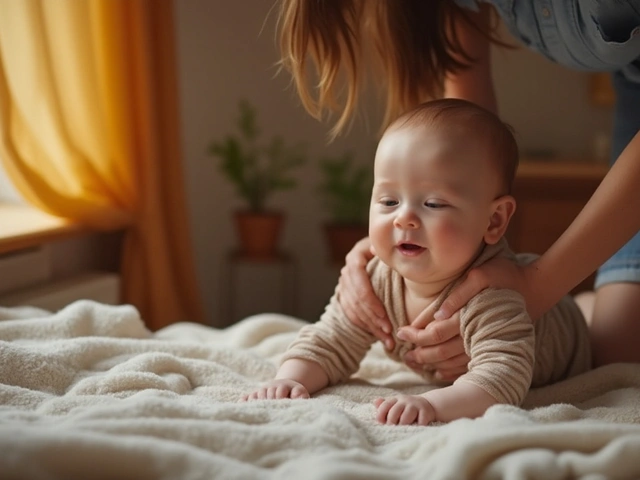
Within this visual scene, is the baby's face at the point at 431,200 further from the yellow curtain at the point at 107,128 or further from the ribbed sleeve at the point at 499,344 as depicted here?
the yellow curtain at the point at 107,128

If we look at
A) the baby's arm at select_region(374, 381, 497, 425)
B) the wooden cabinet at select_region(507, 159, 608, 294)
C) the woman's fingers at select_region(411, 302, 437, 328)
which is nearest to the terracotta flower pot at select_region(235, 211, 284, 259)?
the wooden cabinet at select_region(507, 159, 608, 294)

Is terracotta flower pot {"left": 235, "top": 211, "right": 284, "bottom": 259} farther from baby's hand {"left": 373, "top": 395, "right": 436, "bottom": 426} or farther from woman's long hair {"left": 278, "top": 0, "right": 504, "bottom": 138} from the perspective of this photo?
baby's hand {"left": 373, "top": 395, "right": 436, "bottom": 426}

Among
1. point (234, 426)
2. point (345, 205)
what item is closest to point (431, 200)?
point (234, 426)

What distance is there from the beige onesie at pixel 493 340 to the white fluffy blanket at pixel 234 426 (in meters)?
0.05

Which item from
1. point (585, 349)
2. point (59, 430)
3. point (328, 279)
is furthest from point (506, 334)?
point (328, 279)

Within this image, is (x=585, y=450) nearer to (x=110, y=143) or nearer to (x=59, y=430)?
(x=59, y=430)

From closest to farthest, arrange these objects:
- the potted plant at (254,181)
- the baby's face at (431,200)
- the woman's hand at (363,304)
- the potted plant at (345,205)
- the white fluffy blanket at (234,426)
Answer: the white fluffy blanket at (234,426) < the baby's face at (431,200) < the woman's hand at (363,304) < the potted plant at (254,181) < the potted plant at (345,205)

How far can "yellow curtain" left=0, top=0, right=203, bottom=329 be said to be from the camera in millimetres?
1928

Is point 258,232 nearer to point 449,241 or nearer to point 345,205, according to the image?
point 345,205

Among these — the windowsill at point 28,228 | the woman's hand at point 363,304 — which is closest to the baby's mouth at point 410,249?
the woman's hand at point 363,304

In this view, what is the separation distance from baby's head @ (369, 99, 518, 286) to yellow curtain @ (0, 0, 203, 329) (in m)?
1.09

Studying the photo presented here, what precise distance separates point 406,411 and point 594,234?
420 mm

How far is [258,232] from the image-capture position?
295 cm

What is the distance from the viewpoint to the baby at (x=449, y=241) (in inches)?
43.0
